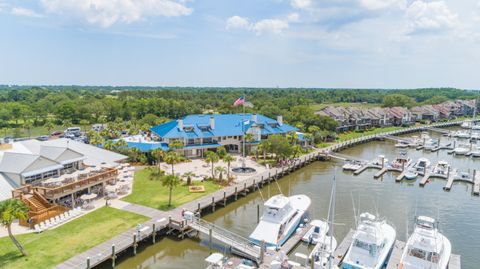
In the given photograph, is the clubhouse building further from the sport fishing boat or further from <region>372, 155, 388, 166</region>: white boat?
the sport fishing boat

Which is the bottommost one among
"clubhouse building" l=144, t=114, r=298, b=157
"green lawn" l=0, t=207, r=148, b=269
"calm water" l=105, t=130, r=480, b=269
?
"calm water" l=105, t=130, r=480, b=269

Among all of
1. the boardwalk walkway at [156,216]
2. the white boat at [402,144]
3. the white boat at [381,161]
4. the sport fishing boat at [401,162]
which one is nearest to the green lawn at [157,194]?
the boardwalk walkway at [156,216]

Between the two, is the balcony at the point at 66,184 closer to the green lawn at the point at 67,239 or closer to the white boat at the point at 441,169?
the green lawn at the point at 67,239

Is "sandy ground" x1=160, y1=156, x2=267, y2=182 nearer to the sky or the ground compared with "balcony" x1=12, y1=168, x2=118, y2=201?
nearer to the ground

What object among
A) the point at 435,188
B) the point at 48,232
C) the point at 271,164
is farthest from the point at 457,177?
the point at 48,232

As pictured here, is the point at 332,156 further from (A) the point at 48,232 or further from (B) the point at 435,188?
(A) the point at 48,232

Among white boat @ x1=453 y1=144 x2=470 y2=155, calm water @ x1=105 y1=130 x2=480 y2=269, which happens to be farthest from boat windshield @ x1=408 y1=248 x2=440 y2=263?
white boat @ x1=453 y1=144 x2=470 y2=155

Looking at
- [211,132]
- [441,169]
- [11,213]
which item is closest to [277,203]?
[11,213]

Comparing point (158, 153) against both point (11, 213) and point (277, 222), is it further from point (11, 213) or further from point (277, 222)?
point (277, 222)
